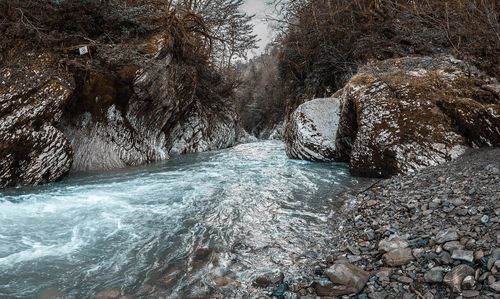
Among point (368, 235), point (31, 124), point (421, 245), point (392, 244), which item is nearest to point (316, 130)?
point (368, 235)

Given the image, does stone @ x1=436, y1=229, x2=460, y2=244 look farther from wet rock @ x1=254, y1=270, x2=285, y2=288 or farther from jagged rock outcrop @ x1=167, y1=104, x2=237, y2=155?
jagged rock outcrop @ x1=167, y1=104, x2=237, y2=155

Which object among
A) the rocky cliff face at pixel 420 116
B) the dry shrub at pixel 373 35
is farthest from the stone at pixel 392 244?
the dry shrub at pixel 373 35

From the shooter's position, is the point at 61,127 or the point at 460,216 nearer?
the point at 460,216

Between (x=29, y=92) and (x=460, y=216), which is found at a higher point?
(x=29, y=92)

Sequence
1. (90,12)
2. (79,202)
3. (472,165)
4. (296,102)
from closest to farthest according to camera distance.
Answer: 1. (472,165)
2. (79,202)
3. (90,12)
4. (296,102)

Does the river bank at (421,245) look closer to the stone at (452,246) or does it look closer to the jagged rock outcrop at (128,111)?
the stone at (452,246)

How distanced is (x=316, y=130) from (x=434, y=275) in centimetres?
703

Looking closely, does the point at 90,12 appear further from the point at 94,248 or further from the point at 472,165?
the point at 472,165

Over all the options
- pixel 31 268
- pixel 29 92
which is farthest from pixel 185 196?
pixel 29 92

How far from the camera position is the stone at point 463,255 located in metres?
2.43

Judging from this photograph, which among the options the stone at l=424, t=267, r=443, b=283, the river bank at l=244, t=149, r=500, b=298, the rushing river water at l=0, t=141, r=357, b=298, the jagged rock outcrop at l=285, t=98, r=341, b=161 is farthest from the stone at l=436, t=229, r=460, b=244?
the jagged rock outcrop at l=285, t=98, r=341, b=161

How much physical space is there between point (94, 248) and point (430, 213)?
3.75 m

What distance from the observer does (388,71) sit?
326 inches

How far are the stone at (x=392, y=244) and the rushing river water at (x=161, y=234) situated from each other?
0.57 m
